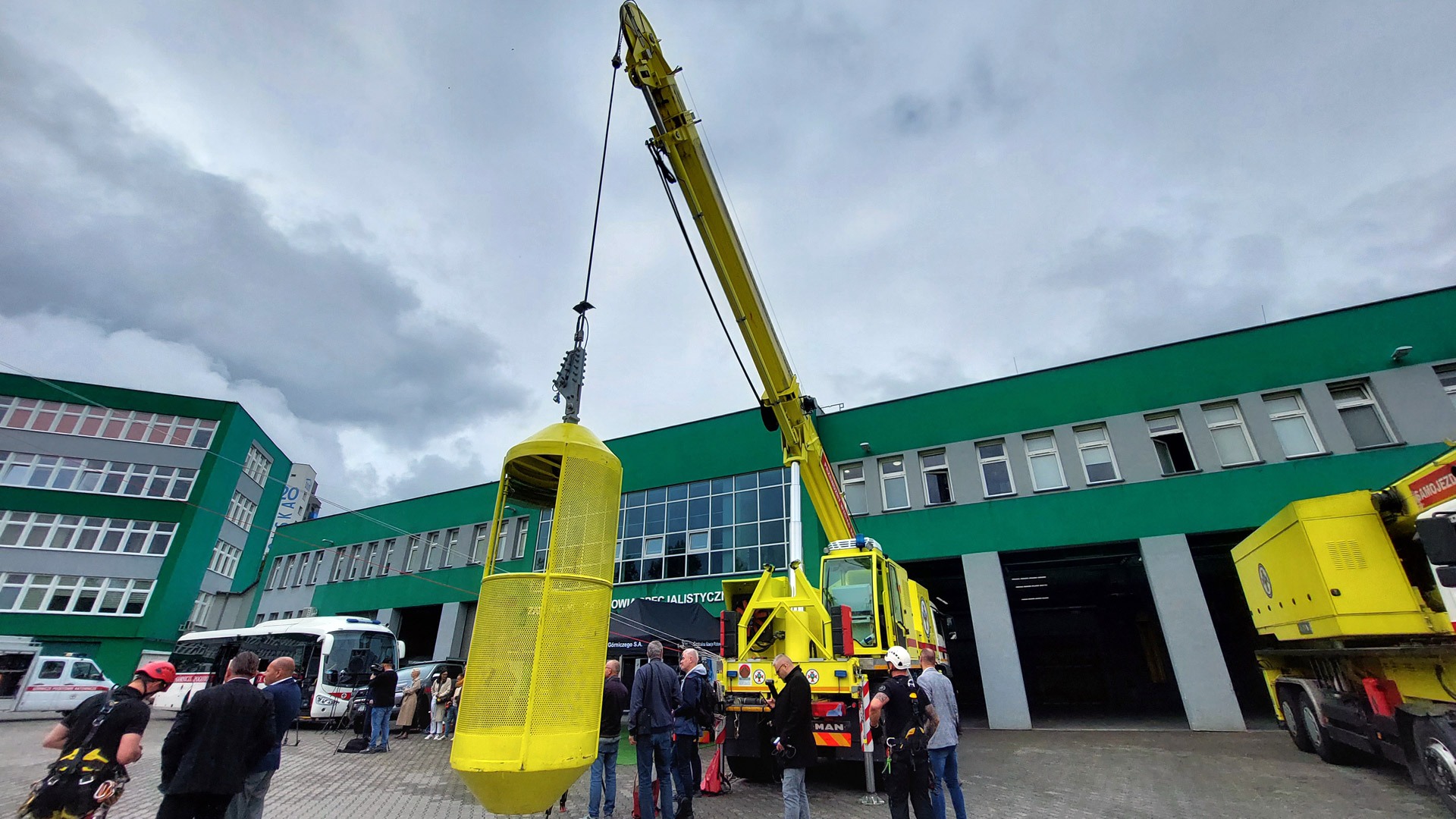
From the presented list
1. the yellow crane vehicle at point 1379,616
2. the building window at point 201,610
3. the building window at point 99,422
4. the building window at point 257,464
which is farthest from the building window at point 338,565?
the yellow crane vehicle at point 1379,616

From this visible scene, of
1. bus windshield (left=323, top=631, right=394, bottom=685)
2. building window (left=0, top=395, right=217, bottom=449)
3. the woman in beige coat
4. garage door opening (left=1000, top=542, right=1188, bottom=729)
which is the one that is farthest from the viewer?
building window (left=0, top=395, right=217, bottom=449)

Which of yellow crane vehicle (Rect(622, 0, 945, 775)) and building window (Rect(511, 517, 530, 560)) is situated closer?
yellow crane vehicle (Rect(622, 0, 945, 775))

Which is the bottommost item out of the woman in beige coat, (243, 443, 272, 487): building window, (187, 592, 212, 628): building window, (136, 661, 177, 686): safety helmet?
the woman in beige coat

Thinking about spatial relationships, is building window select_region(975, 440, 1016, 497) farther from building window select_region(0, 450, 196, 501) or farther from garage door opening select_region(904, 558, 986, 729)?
building window select_region(0, 450, 196, 501)

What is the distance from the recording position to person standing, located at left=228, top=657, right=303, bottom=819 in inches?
182

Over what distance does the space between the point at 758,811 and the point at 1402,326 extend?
1881 centimetres

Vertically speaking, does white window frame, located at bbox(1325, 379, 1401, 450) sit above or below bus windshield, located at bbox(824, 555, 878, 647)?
above

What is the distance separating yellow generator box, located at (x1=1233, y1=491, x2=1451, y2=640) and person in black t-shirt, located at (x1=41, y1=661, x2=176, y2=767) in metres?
11.4

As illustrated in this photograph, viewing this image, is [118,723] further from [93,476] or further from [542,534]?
[93,476]

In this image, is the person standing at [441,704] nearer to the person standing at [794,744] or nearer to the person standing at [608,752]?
the person standing at [608,752]

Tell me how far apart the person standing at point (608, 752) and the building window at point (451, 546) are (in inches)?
895

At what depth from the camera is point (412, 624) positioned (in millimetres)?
29875

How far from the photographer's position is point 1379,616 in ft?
22.4

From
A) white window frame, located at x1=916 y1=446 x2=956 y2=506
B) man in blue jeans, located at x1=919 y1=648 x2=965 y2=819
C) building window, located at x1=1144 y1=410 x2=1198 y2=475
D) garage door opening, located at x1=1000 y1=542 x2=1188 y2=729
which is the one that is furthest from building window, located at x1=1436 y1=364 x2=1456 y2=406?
man in blue jeans, located at x1=919 y1=648 x2=965 y2=819
